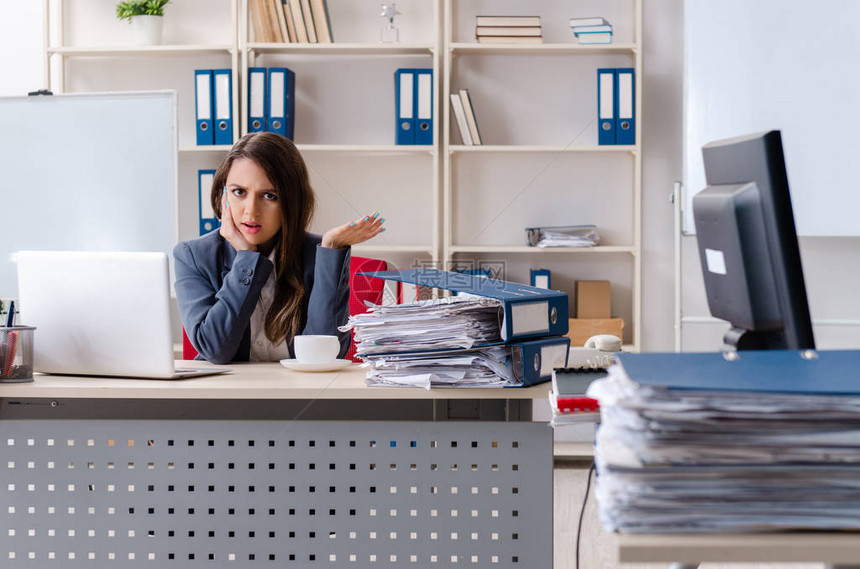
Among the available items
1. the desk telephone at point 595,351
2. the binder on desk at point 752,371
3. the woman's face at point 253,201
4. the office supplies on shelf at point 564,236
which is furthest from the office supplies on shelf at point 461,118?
the binder on desk at point 752,371

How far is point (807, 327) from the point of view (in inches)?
37.7

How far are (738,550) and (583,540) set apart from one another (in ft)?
6.78

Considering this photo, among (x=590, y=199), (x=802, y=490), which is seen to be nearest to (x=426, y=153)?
(x=590, y=199)

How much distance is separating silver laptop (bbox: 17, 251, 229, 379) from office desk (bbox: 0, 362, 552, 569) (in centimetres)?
5

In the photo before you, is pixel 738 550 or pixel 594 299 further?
pixel 594 299

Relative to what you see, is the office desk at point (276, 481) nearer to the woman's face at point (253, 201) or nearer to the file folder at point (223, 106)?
the woman's face at point (253, 201)

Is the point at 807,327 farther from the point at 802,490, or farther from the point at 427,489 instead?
the point at 427,489

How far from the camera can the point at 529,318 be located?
4.77 feet

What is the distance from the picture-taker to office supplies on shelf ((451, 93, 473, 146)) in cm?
361

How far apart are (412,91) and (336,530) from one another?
7.88ft

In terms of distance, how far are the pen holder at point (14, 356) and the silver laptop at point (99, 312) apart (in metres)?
0.06

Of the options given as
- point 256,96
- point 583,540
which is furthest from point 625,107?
point 583,540

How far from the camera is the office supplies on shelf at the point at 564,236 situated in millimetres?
3627

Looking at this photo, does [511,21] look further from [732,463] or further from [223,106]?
[732,463]
